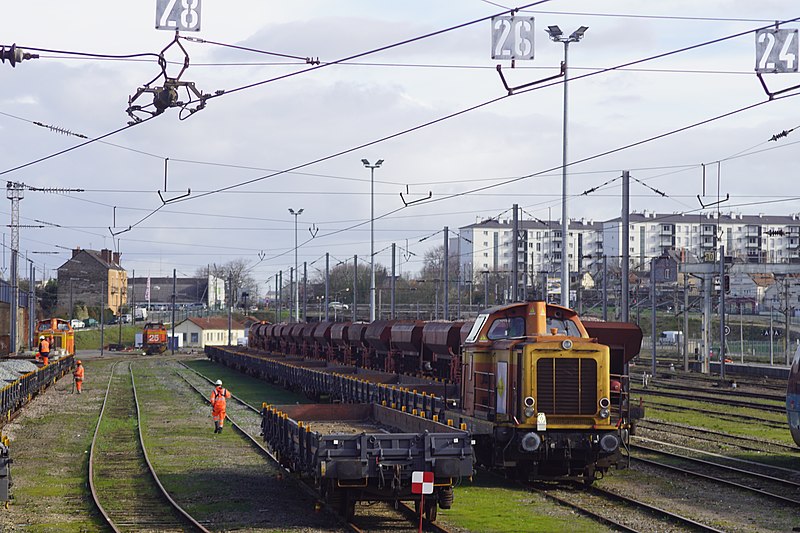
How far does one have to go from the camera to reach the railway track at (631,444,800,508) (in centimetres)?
1830

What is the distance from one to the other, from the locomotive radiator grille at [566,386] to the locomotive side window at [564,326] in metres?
1.31

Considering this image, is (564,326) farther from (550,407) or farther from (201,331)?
(201,331)

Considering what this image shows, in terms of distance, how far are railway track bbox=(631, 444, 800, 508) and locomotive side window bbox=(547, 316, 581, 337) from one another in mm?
3900

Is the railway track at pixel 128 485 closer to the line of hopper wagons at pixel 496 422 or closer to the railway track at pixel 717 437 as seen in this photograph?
the line of hopper wagons at pixel 496 422

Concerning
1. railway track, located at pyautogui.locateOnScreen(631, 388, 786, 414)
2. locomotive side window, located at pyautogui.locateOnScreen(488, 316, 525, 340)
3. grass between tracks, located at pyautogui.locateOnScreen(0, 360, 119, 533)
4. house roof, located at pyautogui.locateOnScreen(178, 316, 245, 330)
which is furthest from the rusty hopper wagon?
house roof, located at pyautogui.locateOnScreen(178, 316, 245, 330)

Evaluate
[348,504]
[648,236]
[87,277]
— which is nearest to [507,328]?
[348,504]

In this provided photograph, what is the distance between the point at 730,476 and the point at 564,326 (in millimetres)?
4805

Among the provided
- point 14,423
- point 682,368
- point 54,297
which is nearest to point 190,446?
point 14,423

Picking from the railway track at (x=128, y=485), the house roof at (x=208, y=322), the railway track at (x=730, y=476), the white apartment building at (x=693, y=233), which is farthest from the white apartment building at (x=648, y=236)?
the railway track at (x=730, y=476)

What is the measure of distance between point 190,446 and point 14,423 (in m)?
9.49

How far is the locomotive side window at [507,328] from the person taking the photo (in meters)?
19.3

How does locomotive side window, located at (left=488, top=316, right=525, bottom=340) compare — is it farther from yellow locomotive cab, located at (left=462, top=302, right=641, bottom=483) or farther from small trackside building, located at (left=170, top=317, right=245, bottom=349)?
small trackside building, located at (left=170, top=317, right=245, bottom=349)

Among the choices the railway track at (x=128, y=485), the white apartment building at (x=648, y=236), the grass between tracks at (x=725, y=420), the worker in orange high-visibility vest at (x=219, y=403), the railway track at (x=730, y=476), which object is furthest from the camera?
the white apartment building at (x=648, y=236)

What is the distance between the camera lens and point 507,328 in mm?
19578
